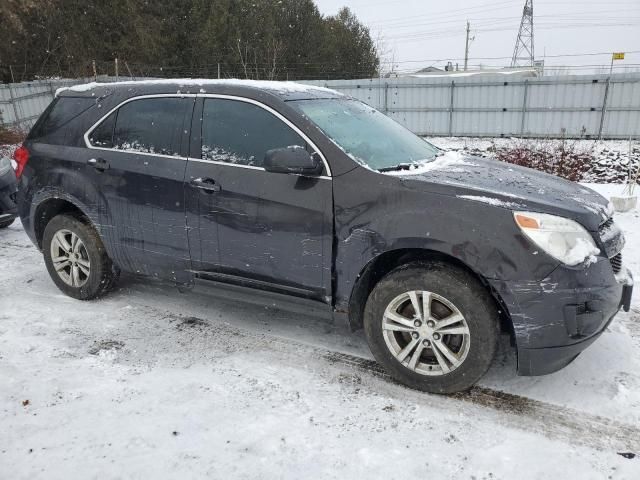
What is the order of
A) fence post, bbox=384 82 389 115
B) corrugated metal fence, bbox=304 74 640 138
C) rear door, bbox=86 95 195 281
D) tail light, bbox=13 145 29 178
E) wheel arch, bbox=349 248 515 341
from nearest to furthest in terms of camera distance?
wheel arch, bbox=349 248 515 341, rear door, bbox=86 95 195 281, tail light, bbox=13 145 29 178, corrugated metal fence, bbox=304 74 640 138, fence post, bbox=384 82 389 115

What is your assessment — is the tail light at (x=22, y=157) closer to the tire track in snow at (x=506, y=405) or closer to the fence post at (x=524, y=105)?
the tire track in snow at (x=506, y=405)

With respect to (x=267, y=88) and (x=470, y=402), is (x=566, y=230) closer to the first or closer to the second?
(x=470, y=402)

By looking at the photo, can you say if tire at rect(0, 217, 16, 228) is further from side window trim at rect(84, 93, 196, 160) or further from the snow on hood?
the snow on hood

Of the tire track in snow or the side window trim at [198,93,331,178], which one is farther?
the side window trim at [198,93,331,178]

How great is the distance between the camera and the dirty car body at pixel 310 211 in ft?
8.79

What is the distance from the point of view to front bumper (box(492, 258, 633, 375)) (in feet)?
8.55

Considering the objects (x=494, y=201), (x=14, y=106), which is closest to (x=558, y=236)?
(x=494, y=201)

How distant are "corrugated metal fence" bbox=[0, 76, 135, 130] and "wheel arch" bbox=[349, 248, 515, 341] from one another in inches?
706

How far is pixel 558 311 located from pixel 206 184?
2.33m

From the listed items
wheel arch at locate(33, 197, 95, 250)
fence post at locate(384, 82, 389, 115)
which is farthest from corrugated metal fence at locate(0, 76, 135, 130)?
wheel arch at locate(33, 197, 95, 250)

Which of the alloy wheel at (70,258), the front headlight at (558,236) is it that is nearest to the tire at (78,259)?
the alloy wheel at (70,258)

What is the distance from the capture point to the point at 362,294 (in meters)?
3.19

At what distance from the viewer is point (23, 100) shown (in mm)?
19500

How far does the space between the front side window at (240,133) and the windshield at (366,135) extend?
212 mm
